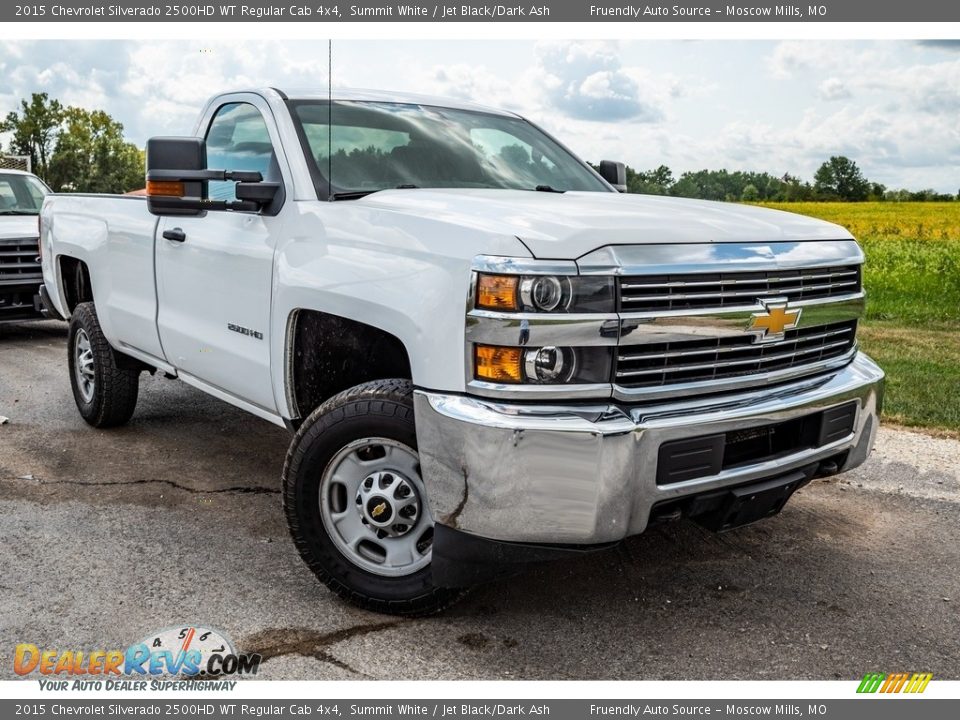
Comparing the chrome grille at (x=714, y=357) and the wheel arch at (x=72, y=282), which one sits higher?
the chrome grille at (x=714, y=357)

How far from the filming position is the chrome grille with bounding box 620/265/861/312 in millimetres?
2992

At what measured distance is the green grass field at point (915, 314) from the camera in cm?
709

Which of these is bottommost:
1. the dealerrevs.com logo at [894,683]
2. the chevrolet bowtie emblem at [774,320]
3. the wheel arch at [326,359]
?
the dealerrevs.com logo at [894,683]

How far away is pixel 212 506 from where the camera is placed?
4.78 meters

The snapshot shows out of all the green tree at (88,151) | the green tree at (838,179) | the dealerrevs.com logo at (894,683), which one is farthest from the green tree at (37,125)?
the dealerrevs.com logo at (894,683)

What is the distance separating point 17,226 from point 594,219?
928 cm

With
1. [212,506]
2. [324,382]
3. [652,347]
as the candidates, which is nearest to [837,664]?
[652,347]

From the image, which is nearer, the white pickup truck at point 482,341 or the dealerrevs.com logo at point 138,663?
the white pickup truck at point 482,341

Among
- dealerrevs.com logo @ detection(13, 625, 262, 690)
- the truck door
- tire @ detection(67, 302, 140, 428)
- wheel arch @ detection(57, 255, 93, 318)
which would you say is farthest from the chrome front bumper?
wheel arch @ detection(57, 255, 93, 318)

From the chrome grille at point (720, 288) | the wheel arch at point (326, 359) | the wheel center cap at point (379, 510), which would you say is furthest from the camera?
the wheel arch at point (326, 359)

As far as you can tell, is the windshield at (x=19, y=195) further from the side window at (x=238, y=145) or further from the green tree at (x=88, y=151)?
the green tree at (x=88, y=151)

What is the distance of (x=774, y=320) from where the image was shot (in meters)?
3.32

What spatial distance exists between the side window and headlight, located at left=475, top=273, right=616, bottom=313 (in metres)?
1.66

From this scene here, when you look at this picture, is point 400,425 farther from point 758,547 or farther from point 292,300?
point 758,547
